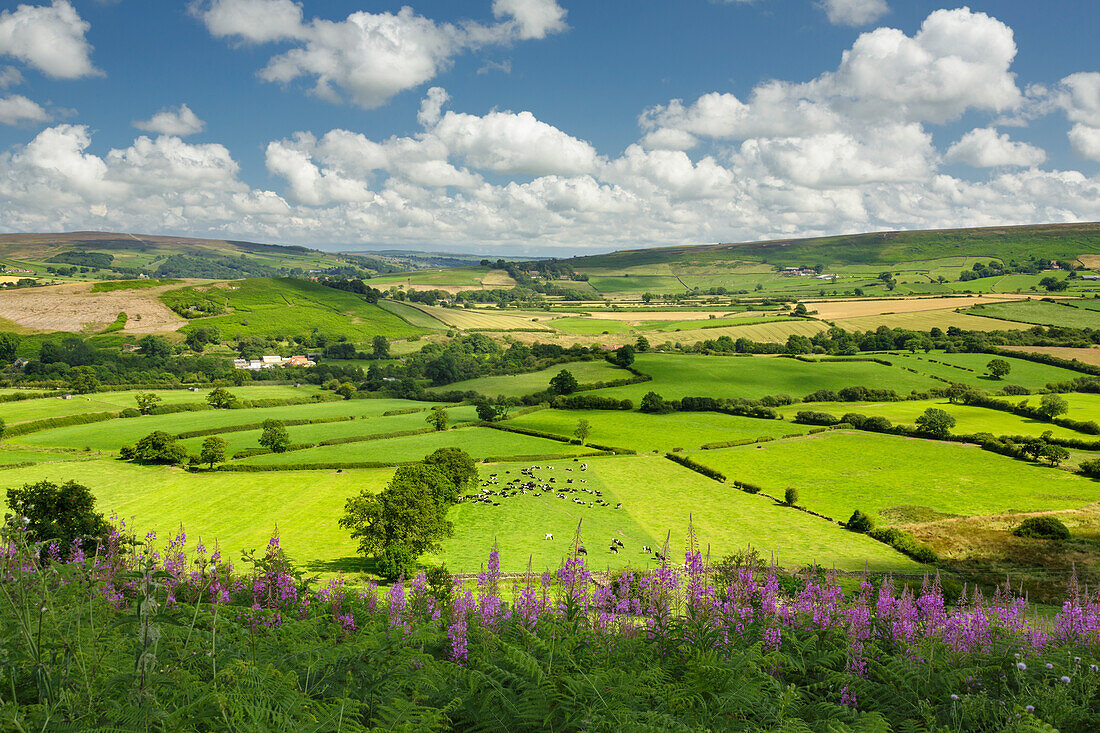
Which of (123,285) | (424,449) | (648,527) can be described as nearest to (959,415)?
(648,527)

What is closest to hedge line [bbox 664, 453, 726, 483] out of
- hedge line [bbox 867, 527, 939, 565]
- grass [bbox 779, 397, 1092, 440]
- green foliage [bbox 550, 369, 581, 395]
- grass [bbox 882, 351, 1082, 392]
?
hedge line [bbox 867, 527, 939, 565]

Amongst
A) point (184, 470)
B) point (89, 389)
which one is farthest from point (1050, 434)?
point (89, 389)

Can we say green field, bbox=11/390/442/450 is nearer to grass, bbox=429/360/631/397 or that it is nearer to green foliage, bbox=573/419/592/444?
grass, bbox=429/360/631/397

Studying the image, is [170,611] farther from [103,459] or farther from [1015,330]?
[1015,330]

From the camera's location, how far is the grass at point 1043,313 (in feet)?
429

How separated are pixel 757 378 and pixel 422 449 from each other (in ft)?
226

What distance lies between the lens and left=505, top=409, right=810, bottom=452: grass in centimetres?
7550

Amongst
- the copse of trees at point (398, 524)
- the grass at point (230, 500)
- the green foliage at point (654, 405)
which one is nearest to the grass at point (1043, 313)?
the green foliage at point (654, 405)

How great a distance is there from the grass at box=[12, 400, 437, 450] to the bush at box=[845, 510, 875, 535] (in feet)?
247

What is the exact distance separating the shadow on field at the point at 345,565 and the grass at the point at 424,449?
83.5ft

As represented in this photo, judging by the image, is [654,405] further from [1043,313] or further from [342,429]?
[1043,313]

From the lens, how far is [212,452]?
6244 centimetres

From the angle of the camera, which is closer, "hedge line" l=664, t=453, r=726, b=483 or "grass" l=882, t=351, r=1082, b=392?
"hedge line" l=664, t=453, r=726, b=483

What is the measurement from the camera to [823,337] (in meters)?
142
